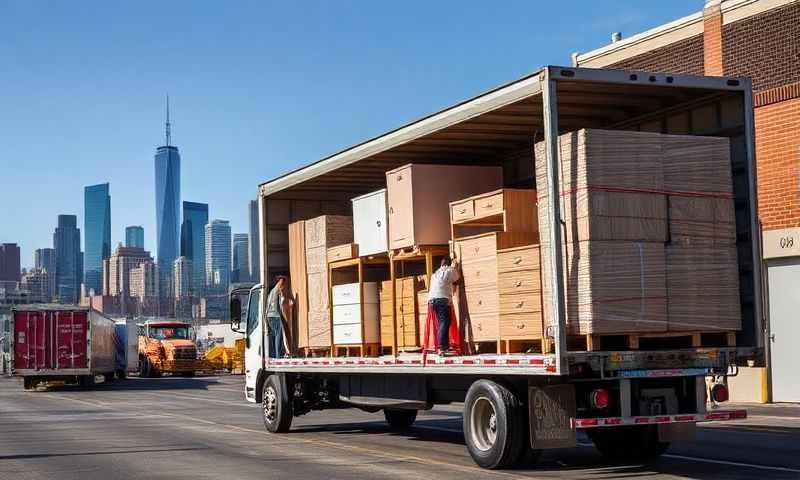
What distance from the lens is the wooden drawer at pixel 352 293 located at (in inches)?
608

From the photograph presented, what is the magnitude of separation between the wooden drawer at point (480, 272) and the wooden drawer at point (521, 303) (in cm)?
33

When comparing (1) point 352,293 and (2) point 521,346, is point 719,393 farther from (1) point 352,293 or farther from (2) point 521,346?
(1) point 352,293

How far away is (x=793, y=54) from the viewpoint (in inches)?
966

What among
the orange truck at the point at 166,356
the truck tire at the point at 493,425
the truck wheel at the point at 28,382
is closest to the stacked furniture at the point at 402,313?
the truck tire at the point at 493,425

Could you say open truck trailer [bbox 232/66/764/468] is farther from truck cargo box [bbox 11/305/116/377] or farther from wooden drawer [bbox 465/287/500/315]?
truck cargo box [bbox 11/305/116/377]

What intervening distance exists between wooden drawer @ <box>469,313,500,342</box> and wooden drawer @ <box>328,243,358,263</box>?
3301mm

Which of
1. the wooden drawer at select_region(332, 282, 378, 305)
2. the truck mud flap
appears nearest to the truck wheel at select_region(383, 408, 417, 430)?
the wooden drawer at select_region(332, 282, 378, 305)

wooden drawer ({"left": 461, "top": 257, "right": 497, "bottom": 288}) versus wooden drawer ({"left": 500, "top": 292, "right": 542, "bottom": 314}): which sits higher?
wooden drawer ({"left": 461, "top": 257, "right": 497, "bottom": 288})

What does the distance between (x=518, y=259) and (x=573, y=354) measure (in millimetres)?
1370

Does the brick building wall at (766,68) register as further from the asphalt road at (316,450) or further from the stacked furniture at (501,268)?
the stacked furniture at (501,268)

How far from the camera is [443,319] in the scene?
42.8ft

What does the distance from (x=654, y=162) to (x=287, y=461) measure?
5681 millimetres

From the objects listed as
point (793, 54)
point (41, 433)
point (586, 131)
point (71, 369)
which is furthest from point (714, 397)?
point (71, 369)

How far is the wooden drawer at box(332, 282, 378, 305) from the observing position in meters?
15.4
